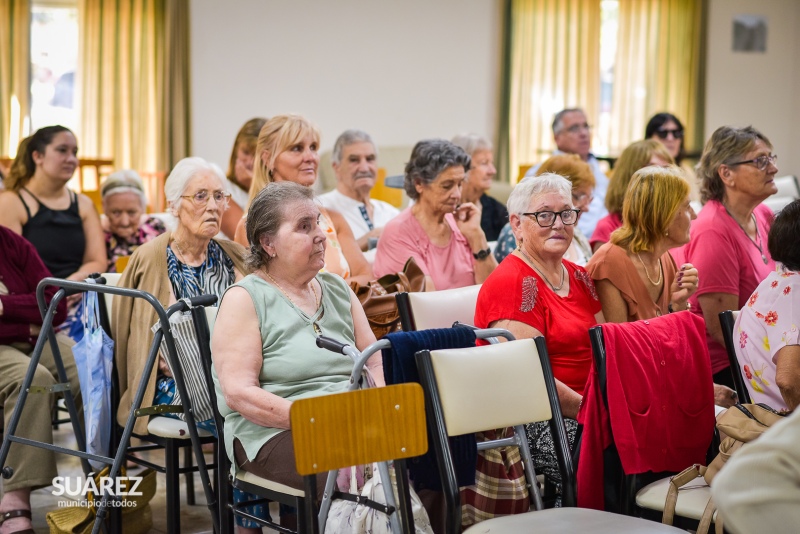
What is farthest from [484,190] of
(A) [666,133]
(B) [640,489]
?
(B) [640,489]

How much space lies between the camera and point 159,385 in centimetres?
299

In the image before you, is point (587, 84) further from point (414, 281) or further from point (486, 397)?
point (486, 397)

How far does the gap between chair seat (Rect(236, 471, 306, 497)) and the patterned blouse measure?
255 cm

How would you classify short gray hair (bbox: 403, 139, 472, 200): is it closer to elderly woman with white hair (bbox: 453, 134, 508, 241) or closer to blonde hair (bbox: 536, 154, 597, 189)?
blonde hair (bbox: 536, 154, 597, 189)

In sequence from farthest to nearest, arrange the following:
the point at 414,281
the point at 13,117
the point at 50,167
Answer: the point at 13,117
the point at 50,167
the point at 414,281

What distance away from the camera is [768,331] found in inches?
94.0

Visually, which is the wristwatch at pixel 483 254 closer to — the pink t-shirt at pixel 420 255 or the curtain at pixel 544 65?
the pink t-shirt at pixel 420 255

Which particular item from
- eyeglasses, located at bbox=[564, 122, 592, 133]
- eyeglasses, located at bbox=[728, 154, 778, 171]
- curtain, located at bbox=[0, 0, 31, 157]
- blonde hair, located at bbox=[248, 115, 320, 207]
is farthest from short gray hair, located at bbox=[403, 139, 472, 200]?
curtain, located at bbox=[0, 0, 31, 157]

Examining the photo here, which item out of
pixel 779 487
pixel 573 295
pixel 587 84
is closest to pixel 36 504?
pixel 573 295

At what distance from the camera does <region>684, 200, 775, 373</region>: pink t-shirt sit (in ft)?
10.9

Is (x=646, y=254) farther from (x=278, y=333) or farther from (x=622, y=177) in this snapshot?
(x=278, y=333)

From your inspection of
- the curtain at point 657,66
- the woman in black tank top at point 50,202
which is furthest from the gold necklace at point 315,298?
the curtain at point 657,66

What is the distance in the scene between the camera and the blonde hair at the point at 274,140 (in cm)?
358

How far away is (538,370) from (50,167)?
115 inches
